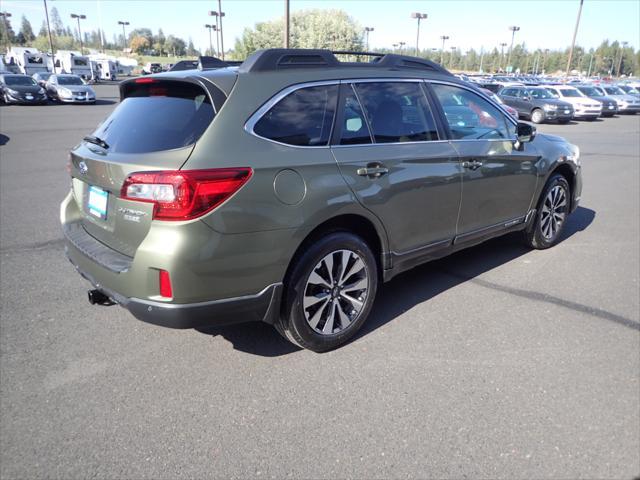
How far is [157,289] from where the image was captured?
2.70 metres

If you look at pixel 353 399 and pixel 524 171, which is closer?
pixel 353 399

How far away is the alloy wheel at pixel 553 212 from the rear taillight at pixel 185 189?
3.84 metres

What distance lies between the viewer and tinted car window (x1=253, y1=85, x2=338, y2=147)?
9.68ft

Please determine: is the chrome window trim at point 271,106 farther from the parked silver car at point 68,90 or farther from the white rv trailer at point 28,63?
the white rv trailer at point 28,63

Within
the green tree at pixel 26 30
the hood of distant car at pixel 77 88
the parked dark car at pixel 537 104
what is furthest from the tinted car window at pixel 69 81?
the green tree at pixel 26 30

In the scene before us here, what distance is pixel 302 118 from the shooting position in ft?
10.2

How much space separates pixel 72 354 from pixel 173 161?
158cm

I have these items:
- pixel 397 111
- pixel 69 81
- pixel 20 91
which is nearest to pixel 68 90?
pixel 69 81

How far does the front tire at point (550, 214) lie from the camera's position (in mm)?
5277

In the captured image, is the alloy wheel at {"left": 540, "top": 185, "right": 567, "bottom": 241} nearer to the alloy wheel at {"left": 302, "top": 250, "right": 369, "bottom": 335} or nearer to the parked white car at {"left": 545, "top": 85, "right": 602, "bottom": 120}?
the alloy wheel at {"left": 302, "top": 250, "right": 369, "bottom": 335}

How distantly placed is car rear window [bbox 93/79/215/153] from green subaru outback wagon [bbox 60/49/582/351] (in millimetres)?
11

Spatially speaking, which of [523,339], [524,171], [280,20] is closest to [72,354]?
[523,339]

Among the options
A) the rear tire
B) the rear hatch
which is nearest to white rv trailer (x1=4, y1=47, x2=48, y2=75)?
the rear tire

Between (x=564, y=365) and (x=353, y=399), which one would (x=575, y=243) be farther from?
(x=353, y=399)
